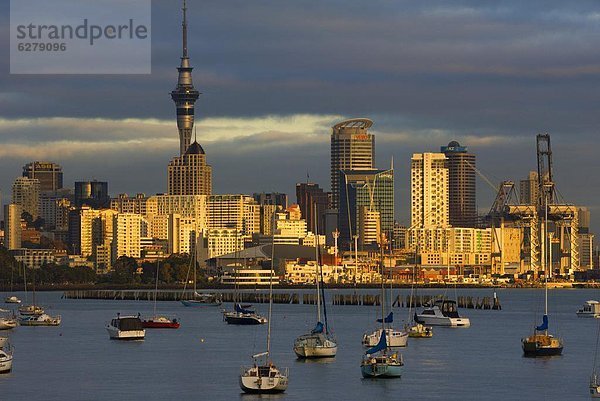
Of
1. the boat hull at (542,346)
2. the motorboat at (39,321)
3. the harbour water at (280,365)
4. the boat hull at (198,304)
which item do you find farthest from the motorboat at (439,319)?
the boat hull at (198,304)

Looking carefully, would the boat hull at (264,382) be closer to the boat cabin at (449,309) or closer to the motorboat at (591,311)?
the boat cabin at (449,309)

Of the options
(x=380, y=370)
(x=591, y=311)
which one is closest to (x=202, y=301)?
(x=591, y=311)

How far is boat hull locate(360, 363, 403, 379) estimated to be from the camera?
75.8 metres

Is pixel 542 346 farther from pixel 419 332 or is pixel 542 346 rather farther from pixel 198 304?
pixel 198 304

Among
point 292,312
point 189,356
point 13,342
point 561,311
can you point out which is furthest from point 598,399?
point 561,311

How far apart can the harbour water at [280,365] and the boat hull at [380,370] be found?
485 mm

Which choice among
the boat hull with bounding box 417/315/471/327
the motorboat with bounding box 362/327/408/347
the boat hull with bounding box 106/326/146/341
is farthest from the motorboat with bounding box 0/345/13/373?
the boat hull with bounding box 417/315/471/327

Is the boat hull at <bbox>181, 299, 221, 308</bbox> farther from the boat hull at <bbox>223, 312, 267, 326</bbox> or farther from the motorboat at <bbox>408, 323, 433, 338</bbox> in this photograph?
the motorboat at <bbox>408, 323, 433, 338</bbox>

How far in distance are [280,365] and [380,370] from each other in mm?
8648

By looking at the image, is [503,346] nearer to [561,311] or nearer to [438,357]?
[438,357]

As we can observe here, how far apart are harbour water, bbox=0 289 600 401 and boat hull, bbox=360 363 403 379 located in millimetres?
485

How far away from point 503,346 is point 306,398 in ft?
119

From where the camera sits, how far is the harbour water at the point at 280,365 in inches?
2825

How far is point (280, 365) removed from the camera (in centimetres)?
8288
